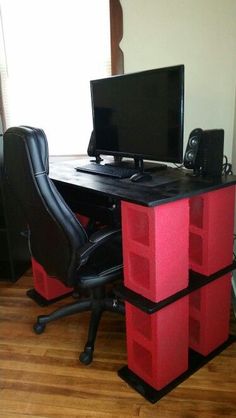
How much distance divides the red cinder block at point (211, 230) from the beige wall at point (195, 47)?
754mm

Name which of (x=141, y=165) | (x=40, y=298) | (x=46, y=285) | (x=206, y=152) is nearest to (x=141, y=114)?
(x=141, y=165)

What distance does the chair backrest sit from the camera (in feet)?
4.08

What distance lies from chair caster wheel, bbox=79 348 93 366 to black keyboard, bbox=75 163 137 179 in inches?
A: 33.3

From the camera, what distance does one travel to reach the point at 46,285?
206 cm

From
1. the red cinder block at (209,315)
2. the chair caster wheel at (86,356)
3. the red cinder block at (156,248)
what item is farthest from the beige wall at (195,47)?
the chair caster wheel at (86,356)

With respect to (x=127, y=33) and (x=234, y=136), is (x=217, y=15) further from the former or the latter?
(x=234, y=136)

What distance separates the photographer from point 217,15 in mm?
1948

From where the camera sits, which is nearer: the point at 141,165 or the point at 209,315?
the point at 209,315

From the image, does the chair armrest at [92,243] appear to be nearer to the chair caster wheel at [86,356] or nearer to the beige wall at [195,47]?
the chair caster wheel at [86,356]

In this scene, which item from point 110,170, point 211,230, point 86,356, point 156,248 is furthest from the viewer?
point 110,170

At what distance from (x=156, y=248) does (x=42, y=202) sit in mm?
470

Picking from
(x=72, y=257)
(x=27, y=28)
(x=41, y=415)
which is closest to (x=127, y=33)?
(x=27, y=28)

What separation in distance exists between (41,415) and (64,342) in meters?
0.44

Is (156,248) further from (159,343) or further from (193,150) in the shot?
(193,150)
